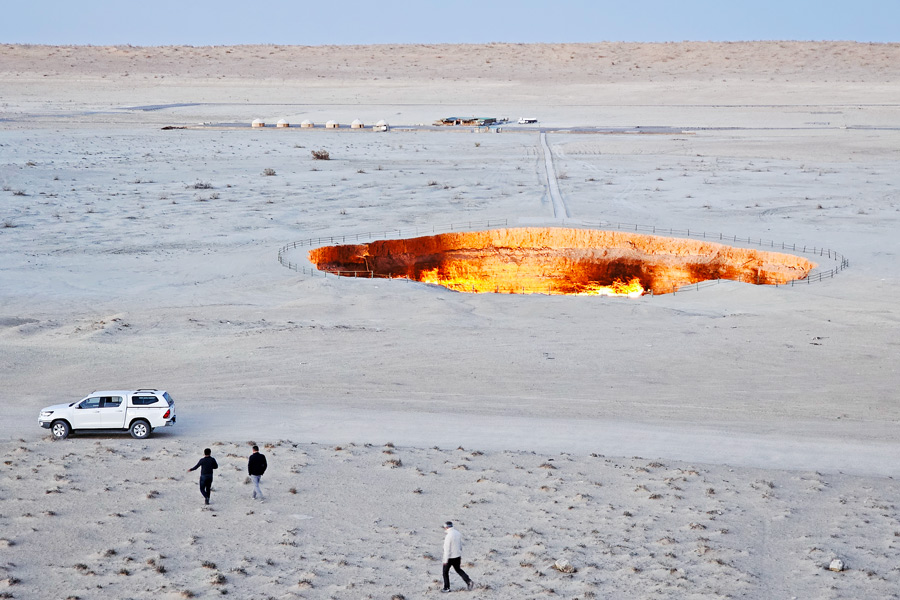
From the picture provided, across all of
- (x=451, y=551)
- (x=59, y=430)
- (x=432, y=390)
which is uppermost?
(x=432, y=390)

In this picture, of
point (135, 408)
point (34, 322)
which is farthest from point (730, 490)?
point (34, 322)

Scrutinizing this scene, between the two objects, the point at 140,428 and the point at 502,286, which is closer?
the point at 140,428

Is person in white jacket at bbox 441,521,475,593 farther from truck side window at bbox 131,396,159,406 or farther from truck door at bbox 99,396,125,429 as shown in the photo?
truck door at bbox 99,396,125,429

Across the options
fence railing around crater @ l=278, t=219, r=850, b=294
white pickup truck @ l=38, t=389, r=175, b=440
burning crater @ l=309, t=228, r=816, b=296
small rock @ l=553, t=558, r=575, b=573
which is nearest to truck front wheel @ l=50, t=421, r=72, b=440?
white pickup truck @ l=38, t=389, r=175, b=440

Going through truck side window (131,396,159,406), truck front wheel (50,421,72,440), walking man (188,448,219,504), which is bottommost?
walking man (188,448,219,504)

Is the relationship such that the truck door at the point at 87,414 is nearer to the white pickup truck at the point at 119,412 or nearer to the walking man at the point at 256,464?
the white pickup truck at the point at 119,412

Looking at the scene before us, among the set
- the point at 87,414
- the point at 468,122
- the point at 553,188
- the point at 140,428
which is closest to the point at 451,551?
the point at 140,428

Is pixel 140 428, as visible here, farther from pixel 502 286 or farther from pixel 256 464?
pixel 502 286
